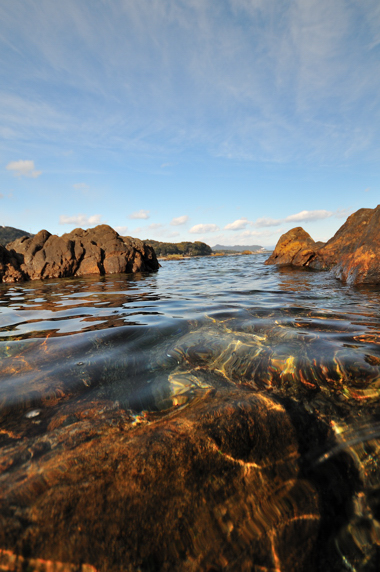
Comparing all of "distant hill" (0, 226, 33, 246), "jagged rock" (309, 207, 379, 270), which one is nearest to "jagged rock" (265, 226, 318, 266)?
"jagged rock" (309, 207, 379, 270)

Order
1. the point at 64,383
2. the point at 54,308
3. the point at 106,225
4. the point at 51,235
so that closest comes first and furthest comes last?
the point at 64,383 → the point at 54,308 → the point at 51,235 → the point at 106,225

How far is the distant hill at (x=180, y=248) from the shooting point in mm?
75713

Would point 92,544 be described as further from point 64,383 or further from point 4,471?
point 64,383

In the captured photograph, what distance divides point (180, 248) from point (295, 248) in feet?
228

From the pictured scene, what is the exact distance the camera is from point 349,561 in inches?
37.9

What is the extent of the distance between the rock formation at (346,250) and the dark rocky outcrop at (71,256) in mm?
9886

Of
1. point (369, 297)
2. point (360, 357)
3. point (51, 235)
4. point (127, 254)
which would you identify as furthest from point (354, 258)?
point (51, 235)

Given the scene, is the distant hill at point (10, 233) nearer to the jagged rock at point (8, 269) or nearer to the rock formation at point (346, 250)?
the jagged rock at point (8, 269)

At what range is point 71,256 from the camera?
1470cm

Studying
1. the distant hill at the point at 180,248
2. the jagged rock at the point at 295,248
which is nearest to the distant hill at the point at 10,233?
the distant hill at the point at 180,248

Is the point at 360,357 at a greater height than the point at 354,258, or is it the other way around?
the point at 354,258

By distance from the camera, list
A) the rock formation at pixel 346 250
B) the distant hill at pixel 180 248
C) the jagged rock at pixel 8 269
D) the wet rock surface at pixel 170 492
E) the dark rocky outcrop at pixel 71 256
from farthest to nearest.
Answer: the distant hill at pixel 180 248 → the dark rocky outcrop at pixel 71 256 → the jagged rock at pixel 8 269 → the rock formation at pixel 346 250 → the wet rock surface at pixel 170 492

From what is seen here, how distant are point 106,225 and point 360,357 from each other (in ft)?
57.8

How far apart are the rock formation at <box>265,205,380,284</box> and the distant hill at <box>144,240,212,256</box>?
55768mm
